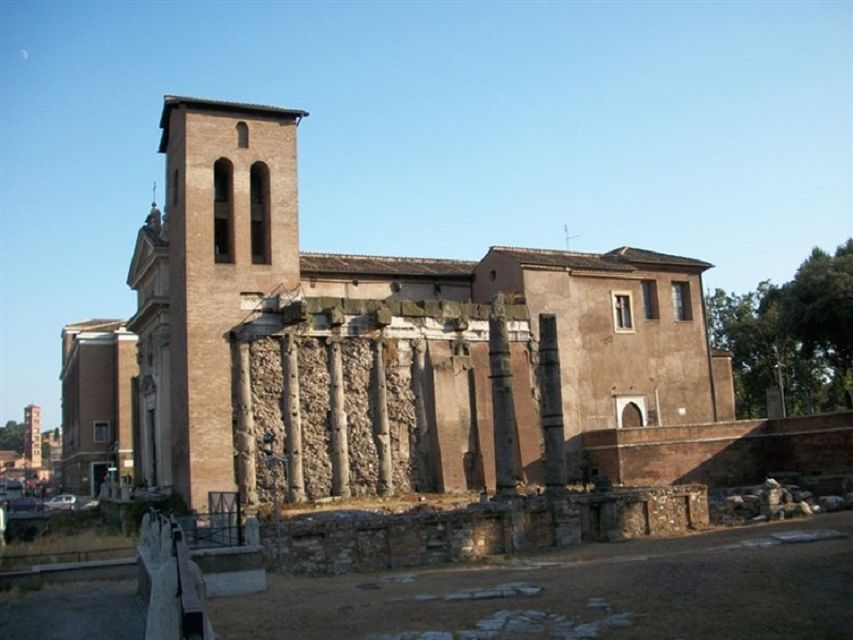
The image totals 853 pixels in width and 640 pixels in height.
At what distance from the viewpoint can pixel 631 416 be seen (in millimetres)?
36188

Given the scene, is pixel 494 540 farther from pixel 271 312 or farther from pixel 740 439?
pixel 740 439

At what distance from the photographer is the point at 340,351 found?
30.7m

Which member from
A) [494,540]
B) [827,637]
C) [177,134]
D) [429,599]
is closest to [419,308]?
[177,134]

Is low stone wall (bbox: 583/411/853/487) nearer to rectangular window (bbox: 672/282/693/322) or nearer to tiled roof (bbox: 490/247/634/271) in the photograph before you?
rectangular window (bbox: 672/282/693/322)

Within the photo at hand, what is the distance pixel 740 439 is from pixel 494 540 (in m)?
16.2

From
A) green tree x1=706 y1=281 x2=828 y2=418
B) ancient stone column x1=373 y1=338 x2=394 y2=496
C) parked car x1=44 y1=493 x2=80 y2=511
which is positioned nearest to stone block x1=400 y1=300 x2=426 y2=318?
ancient stone column x1=373 y1=338 x2=394 y2=496

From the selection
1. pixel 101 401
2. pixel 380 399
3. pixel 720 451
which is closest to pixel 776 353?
pixel 720 451

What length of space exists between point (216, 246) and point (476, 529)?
14.9m

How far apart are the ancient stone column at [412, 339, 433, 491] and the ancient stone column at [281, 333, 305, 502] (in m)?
4.43

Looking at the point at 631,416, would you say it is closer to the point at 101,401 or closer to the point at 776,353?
the point at 776,353

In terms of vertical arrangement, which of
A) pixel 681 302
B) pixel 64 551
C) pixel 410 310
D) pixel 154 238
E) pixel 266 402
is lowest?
pixel 64 551

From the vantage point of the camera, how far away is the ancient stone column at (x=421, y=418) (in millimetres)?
31422

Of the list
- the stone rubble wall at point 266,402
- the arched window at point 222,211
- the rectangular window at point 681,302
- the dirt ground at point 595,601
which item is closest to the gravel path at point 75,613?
the dirt ground at point 595,601

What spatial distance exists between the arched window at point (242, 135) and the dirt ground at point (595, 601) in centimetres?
1685
